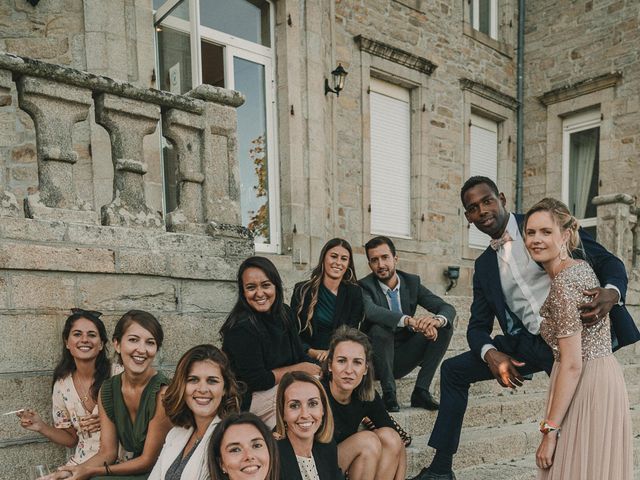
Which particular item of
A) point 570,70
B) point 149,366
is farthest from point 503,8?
point 149,366

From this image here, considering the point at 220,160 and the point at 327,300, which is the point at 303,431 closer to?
the point at 327,300

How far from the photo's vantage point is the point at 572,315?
6.95 ft

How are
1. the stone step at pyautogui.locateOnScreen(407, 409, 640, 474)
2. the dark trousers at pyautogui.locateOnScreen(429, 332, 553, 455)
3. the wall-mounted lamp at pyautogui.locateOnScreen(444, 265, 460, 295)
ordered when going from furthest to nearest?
the wall-mounted lamp at pyautogui.locateOnScreen(444, 265, 460, 295), the stone step at pyautogui.locateOnScreen(407, 409, 640, 474), the dark trousers at pyautogui.locateOnScreen(429, 332, 553, 455)

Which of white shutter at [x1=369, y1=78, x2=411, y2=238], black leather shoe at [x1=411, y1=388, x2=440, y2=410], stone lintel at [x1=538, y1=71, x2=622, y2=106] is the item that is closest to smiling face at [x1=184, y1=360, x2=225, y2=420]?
black leather shoe at [x1=411, y1=388, x2=440, y2=410]

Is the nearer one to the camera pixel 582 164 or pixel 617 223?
pixel 617 223

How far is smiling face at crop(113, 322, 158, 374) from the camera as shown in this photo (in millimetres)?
2639

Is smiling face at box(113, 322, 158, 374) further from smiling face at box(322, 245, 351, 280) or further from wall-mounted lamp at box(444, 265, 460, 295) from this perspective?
wall-mounted lamp at box(444, 265, 460, 295)


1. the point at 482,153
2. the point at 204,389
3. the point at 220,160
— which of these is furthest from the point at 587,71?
the point at 204,389

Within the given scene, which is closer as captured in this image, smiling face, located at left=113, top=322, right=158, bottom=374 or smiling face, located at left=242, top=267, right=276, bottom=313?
smiling face, located at left=113, top=322, right=158, bottom=374

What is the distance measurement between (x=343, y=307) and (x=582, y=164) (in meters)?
7.51

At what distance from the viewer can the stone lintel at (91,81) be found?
8.84 ft

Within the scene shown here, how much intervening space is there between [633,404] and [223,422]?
4.37 metres

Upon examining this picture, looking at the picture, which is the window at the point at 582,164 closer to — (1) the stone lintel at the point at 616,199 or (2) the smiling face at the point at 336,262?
(1) the stone lintel at the point at 616,199

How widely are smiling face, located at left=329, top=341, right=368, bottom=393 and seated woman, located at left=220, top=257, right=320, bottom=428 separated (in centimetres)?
20
